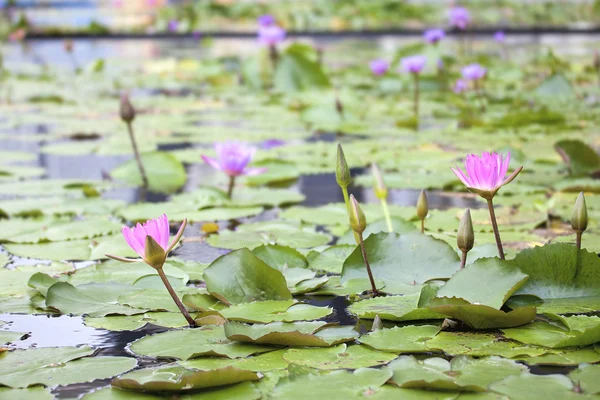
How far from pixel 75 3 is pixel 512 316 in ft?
46.9

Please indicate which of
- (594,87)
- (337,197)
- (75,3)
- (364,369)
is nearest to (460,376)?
(364,369)

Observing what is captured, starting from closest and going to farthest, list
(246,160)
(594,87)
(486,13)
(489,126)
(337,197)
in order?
(246,160) → (337,197) → (489,126) → (594,87) → (486,13)

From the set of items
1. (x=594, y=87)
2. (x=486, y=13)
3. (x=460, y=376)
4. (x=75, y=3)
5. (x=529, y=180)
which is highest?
(x=75, y=3)

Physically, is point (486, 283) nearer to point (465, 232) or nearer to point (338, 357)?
point (465, 232)

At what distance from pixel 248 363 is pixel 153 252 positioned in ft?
0.59

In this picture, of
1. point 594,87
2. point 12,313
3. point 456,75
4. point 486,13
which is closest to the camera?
point 12,313

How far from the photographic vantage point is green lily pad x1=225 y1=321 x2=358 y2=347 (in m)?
1.03

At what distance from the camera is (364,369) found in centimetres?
96

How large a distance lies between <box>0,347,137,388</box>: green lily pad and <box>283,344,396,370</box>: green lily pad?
0.65ft

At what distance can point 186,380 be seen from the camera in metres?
0.90

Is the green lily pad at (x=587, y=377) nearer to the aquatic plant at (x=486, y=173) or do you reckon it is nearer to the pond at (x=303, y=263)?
the pond at (x=303, y=263)

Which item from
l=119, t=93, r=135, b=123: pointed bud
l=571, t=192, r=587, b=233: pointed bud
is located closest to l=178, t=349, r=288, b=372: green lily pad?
l=571, t=192, r=587, b=233: pointed bud

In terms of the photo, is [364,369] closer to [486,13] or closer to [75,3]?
[486,13]

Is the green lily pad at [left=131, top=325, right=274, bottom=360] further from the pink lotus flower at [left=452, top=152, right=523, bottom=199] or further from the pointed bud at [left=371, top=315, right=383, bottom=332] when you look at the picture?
the pink lotus flower at [left=452, top=152, right=523, bottom=199]
